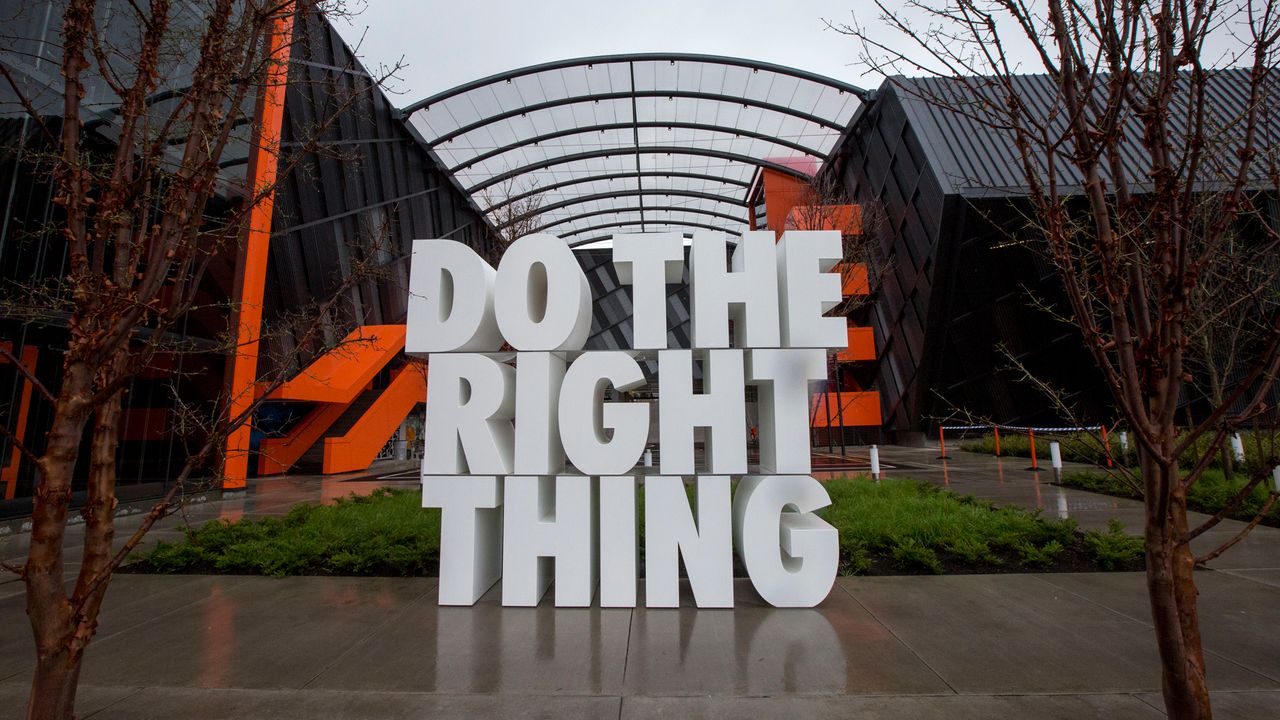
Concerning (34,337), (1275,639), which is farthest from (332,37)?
(1275,639)

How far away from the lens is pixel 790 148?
2550cm

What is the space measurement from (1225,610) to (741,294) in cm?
442

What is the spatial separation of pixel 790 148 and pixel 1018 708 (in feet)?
83.5

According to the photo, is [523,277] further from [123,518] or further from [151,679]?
[123,518]

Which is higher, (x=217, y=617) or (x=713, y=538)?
(x=713, y=538)

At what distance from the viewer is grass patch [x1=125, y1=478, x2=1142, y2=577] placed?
5703 mm

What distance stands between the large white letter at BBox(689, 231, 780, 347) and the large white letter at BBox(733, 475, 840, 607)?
1.25 meters

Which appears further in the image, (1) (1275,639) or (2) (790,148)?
(2) (790,148)

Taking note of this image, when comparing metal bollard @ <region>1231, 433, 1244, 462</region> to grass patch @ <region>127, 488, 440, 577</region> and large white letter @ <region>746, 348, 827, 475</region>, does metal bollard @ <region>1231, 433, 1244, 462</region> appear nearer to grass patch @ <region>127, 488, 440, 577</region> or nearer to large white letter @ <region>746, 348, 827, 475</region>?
large white letter @ <region>746, 348, 827, 475</region>

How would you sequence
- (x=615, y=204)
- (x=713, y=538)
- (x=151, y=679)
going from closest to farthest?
(x=151, y=679) → (x=713, y=538) → (x=615, y=204)

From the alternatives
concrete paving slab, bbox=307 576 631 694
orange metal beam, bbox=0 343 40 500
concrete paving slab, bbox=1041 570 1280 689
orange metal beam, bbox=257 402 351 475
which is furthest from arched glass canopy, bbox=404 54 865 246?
concrete paving slab, bbox=1041 570 1280 689

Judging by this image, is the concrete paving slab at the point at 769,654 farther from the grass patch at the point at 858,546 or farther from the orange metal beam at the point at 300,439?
the orange metal beam at the point at 300,439

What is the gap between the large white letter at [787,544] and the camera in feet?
15.4

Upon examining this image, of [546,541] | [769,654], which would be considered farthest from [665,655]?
[546,541]
